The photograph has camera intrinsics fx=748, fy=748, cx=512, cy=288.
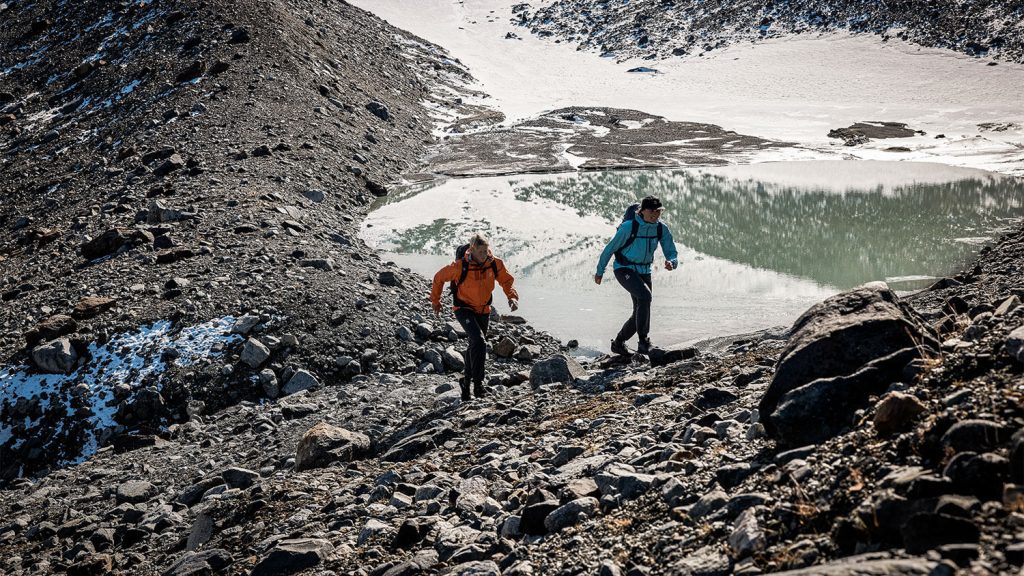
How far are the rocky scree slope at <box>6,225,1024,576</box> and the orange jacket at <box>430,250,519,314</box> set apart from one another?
1360 mm

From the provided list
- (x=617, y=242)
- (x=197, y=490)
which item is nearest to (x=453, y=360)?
(x=617, y=242)

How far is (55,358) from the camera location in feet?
38.3

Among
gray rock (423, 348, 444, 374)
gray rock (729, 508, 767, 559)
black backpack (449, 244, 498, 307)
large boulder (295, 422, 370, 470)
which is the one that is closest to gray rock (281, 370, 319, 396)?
gray rock (423, 348, 444, 374)

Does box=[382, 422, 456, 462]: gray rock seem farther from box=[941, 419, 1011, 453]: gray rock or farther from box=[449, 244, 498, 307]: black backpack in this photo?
box=[941, 419, 1011, 453]: gray rock

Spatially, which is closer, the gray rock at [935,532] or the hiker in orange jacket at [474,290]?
the gray rock at [935,532]

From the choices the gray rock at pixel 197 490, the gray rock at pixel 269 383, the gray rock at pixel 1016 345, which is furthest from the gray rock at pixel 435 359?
the gray rock at pixel 1016 345

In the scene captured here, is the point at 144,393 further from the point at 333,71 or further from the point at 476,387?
the point at 333,71

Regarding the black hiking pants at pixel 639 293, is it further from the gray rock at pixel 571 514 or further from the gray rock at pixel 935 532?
the gray rock at pixel 935 532

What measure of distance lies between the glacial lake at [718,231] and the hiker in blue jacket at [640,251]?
8.98ft

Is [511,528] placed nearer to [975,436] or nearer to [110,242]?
[975,436]

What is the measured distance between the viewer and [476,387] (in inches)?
401

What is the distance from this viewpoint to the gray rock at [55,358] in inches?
459

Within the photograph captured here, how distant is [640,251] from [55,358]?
915 cm

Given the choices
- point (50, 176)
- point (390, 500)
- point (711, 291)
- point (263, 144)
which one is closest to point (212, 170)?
point (263, 144)
